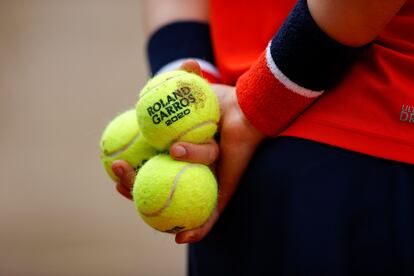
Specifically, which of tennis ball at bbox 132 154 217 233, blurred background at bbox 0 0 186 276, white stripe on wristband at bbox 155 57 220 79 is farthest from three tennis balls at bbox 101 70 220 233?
blurred background at bbox 0 0 186 276

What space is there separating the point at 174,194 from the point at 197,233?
0.21 feet

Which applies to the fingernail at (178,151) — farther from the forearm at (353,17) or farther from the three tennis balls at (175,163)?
the forearm at (353,17)

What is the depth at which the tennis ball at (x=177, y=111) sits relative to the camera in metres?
0.58

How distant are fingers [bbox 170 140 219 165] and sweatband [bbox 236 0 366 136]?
6cm

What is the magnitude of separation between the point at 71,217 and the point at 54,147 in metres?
0.30

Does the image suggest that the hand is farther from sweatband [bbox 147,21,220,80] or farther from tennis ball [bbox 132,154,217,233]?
sweatband [bbox 147,21,220,80]

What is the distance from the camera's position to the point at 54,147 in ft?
6.46

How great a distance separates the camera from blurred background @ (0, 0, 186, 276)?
1.69 metres

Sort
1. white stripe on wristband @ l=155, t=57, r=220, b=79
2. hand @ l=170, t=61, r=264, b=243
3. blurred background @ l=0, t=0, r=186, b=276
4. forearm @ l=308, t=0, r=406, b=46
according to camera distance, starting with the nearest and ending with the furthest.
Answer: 1. forearm @ l=308, t=0, r=406, b=46
2. hand @ l=170, t=61, r=264, b=243
3. white stripe on wristband @ l=155, t=57, r=220, b=79
4. blurred background @ l=0, t=0, r=186, b=276

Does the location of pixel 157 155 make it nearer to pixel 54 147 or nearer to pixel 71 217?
pixel 71 217

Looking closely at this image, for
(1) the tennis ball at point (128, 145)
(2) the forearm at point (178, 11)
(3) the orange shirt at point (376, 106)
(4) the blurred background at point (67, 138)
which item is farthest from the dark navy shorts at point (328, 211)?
(4) the blurred background at point (67, 138)

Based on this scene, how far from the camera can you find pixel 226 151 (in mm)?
604

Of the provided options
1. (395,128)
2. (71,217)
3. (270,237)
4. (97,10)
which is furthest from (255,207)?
(97,10)

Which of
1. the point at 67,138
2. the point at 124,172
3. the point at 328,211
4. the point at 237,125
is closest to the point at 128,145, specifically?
A: the point at 124,172
